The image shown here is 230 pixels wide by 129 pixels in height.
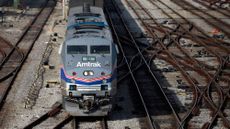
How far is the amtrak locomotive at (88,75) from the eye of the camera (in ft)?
52.8

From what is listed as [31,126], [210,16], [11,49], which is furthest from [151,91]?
[210,16]

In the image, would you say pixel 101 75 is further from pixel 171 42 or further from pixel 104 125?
pixel 171 42

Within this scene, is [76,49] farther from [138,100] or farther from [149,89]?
[149,89]

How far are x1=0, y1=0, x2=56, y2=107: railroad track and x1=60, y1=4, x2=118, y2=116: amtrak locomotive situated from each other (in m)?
3.95

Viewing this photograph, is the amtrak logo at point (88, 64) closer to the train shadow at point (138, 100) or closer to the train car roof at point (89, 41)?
the train car roof at point (89, 41)

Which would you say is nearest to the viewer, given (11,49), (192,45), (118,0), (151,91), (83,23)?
(83,23)

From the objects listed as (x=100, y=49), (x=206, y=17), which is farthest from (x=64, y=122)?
(x=206, y=17)

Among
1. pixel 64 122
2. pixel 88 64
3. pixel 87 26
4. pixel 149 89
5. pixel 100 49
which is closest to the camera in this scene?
pixel 88 64

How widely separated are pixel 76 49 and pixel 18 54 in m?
9.43

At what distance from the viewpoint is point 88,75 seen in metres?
16.2

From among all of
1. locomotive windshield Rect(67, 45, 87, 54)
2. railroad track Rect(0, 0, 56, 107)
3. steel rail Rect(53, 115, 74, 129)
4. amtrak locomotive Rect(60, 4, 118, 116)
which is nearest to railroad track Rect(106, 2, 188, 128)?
amtrak locomotive Rect(60, 4, 118, 116)

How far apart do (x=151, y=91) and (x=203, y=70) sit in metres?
4.13

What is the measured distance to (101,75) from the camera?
16172 mm

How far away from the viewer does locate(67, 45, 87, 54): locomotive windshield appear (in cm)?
1705
